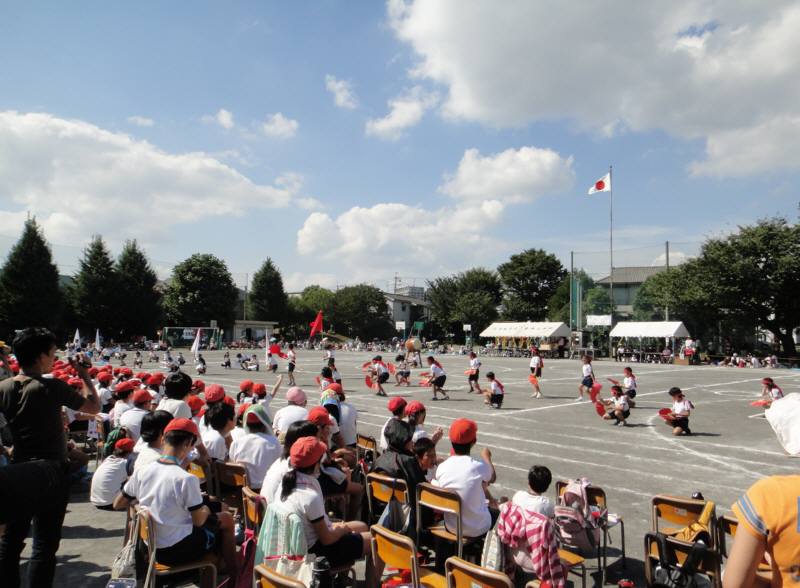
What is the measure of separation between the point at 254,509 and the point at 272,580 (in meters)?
1.91

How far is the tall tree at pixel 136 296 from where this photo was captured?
63.2 meters

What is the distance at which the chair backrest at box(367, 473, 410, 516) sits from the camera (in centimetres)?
525

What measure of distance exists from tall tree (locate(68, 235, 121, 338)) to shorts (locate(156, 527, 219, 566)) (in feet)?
217

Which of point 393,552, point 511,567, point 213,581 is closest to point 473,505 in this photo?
point 511,567

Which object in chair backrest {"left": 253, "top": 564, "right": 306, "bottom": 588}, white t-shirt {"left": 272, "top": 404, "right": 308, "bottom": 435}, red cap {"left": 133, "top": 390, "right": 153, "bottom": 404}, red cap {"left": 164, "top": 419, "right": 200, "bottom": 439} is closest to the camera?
chair backrest {"left": 253, "top": 564, "right": 306, "bottom": 588}

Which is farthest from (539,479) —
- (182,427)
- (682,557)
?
(182,427)

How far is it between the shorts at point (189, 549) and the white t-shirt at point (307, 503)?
823 millimetres

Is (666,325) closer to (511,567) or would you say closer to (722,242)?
(722,242)

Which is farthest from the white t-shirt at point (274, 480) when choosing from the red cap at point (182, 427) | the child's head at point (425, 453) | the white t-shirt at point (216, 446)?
the white t-shirt at point (216, 446)

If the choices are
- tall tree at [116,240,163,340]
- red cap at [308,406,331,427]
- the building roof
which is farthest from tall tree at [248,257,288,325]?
red cap at [308,406,331,427]

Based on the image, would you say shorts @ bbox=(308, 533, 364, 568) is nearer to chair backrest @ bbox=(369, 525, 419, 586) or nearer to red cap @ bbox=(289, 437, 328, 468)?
chair backrest @ bbox=(369, 525, 419, 586)

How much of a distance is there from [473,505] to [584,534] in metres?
1.19

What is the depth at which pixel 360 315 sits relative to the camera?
86188 mm

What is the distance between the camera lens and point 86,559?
5648mm
